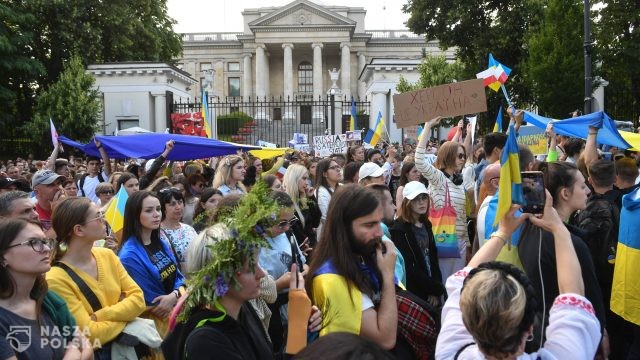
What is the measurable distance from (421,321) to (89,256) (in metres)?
2.12

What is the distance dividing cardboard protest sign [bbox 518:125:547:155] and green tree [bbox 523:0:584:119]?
28.3 ft

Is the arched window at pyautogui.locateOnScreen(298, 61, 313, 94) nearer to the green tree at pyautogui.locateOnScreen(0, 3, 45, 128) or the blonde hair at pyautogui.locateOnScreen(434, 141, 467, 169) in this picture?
the green tree at pyautogui.locateOnScreen(0, 3, 45, 128)

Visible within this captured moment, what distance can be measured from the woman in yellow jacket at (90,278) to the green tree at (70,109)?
22982 mm

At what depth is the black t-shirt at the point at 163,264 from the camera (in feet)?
15.1

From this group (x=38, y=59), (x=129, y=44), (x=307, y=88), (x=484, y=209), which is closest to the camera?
(x=484, y=209)

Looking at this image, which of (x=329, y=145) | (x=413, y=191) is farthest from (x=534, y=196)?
(x=329, y=145)

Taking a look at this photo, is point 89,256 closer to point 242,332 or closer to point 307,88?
point 242,332

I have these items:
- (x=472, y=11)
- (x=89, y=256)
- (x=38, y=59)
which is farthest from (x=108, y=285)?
(x=38, y=59)

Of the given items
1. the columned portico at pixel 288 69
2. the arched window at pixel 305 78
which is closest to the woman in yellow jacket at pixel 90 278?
the columned portico at pixel 288 69

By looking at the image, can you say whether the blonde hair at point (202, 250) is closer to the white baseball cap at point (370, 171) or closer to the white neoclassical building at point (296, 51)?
the white baseball cap at point (370, 171)

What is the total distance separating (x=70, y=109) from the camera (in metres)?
25.5

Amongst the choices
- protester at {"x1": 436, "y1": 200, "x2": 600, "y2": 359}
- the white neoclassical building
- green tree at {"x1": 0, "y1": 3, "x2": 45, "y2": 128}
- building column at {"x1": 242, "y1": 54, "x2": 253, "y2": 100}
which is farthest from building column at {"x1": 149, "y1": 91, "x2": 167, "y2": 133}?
building column at {"x1": 242, "y1": 54, "x2": 253, "y2": 100}

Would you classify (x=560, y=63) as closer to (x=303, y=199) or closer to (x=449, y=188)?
(x=449, y=188)

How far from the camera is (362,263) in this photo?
3215 millimetres
